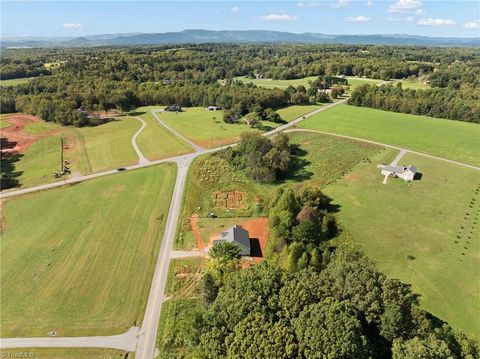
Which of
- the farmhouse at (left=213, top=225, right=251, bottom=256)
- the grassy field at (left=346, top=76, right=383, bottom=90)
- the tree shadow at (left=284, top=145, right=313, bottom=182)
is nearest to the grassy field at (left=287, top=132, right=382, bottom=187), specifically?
the tree shadow at (left=284, top=145, right=313, bottom=182)

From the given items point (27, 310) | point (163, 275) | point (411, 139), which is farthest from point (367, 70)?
point (27, 310)

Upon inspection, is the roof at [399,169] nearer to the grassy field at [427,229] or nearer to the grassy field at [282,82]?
the grassy field at [427,229]

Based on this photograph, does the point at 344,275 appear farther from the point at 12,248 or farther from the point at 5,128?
the point at 5,128

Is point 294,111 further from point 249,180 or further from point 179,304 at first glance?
point 179,304

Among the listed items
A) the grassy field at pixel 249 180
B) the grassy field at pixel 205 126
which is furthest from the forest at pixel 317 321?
the grassy field at pixel 205 126

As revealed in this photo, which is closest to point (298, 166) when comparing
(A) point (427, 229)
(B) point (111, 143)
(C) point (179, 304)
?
(A) point (427, 229)
